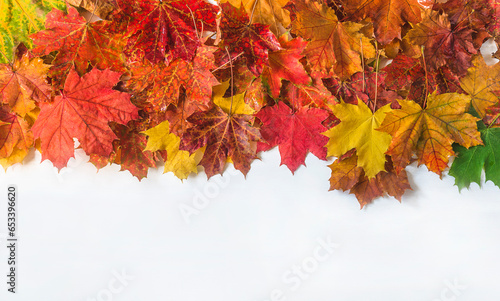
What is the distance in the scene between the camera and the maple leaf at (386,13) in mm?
895

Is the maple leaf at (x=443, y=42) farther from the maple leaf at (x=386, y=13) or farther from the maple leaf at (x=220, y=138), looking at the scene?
the maple leaf at (x=220, y=138)

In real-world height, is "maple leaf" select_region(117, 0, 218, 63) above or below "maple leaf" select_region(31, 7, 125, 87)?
above

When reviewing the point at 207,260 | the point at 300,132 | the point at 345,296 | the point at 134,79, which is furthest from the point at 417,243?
the point at 134,79

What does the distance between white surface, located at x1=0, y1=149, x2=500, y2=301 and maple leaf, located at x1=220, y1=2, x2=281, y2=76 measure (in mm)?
271

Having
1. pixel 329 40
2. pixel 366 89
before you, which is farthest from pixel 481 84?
pixel 329 40

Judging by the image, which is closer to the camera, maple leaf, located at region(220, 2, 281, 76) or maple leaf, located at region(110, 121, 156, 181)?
maple leaf, located at region(220, 2, 281, 76)

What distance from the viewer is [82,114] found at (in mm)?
952

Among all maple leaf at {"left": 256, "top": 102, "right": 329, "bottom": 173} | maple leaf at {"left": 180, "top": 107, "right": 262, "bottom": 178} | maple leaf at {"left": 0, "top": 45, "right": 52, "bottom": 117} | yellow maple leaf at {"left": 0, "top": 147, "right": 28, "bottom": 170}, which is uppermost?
maple leaf at {"left": 256, "top": 102, "right": 329, "bottom": 173}

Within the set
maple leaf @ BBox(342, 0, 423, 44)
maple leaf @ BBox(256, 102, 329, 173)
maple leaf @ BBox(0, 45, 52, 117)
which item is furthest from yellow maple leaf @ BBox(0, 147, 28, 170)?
maple leaf @ BBox(342, 0, 423, 44)

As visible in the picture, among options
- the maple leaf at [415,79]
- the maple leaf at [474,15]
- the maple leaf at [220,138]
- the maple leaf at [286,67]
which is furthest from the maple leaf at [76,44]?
the maple leaf at [474,15]

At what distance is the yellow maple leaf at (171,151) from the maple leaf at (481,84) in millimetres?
773

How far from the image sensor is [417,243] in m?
1.01

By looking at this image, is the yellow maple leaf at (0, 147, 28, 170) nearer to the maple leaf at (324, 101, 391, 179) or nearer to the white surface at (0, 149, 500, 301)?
the white surface at (0, 149, 500, 301)

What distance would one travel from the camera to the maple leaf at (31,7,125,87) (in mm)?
924
